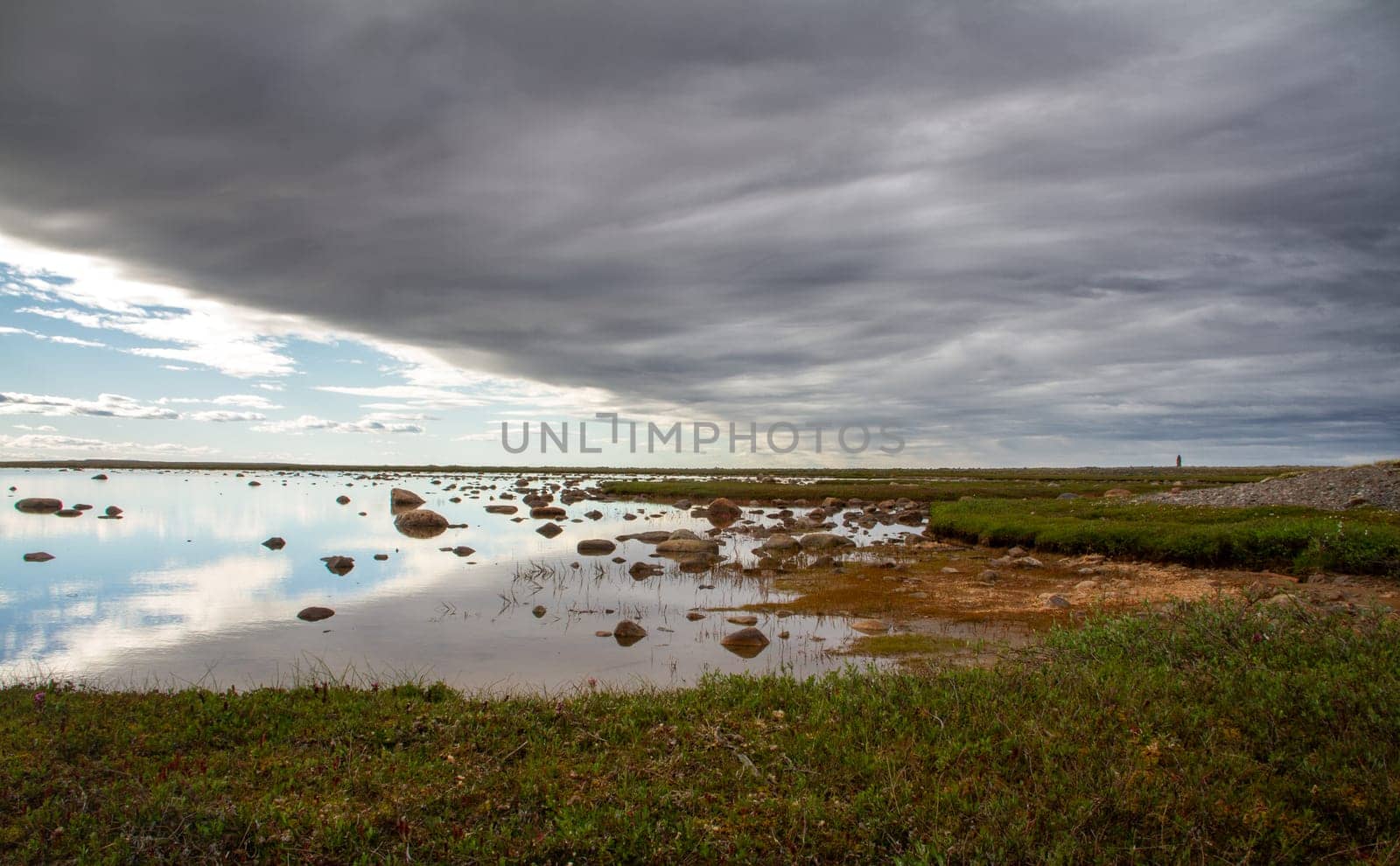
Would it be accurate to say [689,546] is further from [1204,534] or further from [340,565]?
[1204,534]

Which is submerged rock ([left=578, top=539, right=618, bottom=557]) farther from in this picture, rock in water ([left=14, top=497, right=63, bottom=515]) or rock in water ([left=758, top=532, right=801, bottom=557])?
rock in water ([left=14, top=497, right=63, bottom=515])

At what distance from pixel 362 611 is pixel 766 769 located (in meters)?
14.5

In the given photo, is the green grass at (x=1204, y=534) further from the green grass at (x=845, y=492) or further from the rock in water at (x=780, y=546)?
the green grass at (x=845, y=492)

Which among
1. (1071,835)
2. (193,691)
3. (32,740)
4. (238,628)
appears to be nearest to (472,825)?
(1071,835)

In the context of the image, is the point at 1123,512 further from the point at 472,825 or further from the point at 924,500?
the point at 472,825

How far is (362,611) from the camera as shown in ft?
60.0

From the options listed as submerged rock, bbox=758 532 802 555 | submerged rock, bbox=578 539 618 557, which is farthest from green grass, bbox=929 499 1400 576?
submerged rock, bbox=578 539 618 557

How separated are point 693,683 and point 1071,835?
7064mm

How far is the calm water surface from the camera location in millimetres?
13055

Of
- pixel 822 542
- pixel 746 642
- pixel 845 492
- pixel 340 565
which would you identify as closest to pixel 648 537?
pixel 822 542

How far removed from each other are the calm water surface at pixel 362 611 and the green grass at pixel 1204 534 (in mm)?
10825

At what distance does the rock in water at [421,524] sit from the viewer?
35.7 metres

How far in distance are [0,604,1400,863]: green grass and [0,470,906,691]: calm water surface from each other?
350 centimetres

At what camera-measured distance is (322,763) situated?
6.98 m
